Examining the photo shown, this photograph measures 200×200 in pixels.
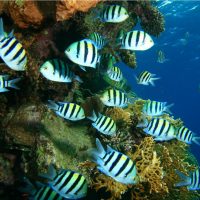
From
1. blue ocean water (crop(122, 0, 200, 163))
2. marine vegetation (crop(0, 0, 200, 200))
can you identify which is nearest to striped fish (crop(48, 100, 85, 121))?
marine vegetation (crop(0, 0, 200, 200))

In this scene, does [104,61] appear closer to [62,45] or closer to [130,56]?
[62,45]

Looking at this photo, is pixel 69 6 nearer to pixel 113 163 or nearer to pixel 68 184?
pixel 113 163

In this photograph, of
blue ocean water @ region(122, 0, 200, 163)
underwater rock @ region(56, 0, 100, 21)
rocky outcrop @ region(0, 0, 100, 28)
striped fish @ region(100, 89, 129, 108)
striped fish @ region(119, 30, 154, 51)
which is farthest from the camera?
blue ocean water @ region(122, 0, 200, 163)

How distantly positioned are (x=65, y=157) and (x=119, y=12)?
3.33 meters

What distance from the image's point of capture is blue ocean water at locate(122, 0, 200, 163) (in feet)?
86.3

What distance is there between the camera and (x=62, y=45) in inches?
269

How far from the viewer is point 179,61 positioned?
45188mm

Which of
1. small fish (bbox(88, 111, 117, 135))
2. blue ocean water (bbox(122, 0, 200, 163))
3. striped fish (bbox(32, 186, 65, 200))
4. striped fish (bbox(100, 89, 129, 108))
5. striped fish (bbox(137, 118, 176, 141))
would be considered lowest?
striped fish (bbox(32, 186, 65, 200))

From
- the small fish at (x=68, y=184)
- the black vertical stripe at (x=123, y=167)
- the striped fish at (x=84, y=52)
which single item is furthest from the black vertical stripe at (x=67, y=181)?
the striped fish at (x=84, y=52)

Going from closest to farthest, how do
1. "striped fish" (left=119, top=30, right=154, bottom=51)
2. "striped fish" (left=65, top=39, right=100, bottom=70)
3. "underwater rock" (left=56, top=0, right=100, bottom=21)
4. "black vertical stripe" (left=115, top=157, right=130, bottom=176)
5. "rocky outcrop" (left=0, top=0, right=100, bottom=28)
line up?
"black vertical stripe" (left=115, top=157, right=130, bottom=176), "striped fish" (left=65, top=39, right=100, bottom=70), "underwater rock" (left=56, top=0, right=100, bottom=21), "rocky outcrop" (left=0, top=0, right=100, bottom=28), "striped fish" (left=119, top=30, right=154, bottom=51)

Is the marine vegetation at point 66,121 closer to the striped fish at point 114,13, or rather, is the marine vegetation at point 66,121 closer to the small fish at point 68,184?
the striped fish at point 114,13

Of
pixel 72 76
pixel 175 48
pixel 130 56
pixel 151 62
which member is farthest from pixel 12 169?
pixel 151 62

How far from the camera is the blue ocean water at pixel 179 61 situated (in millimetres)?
26312

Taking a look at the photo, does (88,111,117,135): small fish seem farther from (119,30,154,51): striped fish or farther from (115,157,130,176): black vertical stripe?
(115,157,130,176): black vertical stripe
